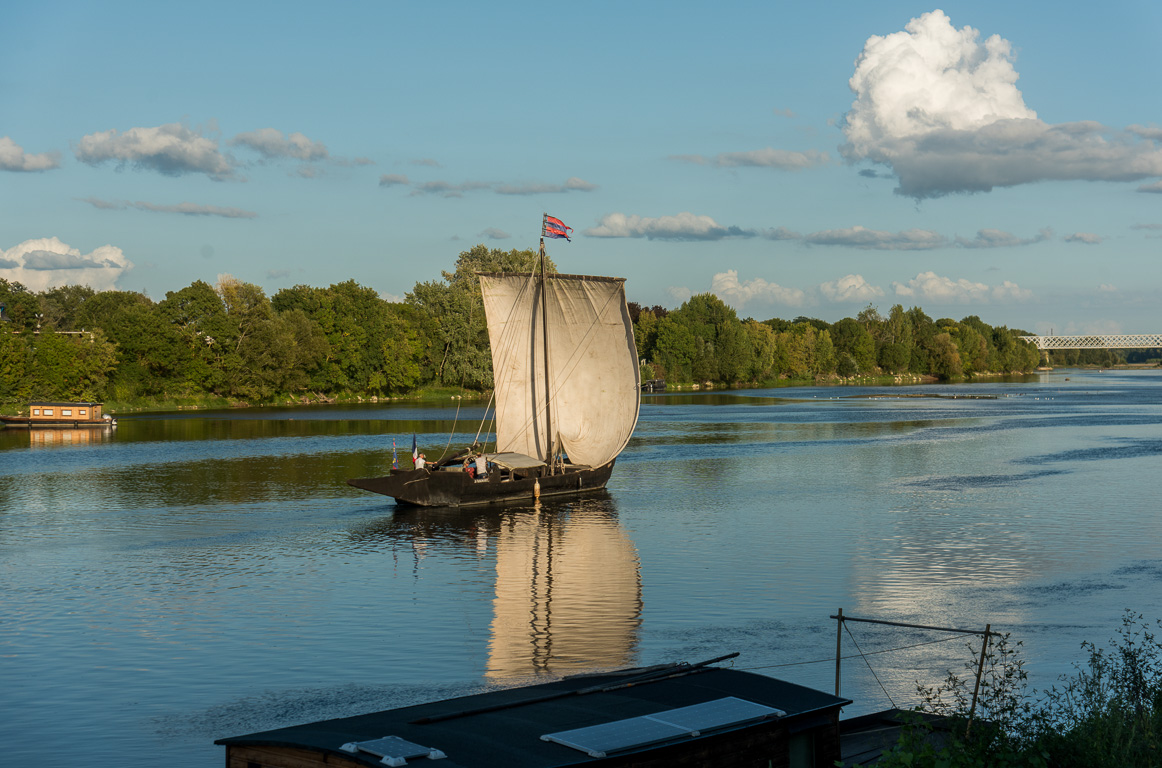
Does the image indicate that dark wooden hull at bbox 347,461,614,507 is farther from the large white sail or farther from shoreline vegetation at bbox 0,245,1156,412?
shoreline vegetation at bbox 0,245,1156,412

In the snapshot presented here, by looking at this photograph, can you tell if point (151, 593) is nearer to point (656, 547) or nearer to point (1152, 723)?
point (656, 547)

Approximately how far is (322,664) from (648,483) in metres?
33.8

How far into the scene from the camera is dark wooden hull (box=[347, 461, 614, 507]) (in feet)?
142

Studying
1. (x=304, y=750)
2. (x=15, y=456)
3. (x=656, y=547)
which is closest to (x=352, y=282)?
(x=15, y=456)

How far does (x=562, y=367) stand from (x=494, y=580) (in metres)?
23.1

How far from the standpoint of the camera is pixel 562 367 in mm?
51844

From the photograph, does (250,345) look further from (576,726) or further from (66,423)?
(576,726)

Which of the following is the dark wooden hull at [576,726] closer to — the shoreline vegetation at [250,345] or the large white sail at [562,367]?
the large white sail at [562,367]

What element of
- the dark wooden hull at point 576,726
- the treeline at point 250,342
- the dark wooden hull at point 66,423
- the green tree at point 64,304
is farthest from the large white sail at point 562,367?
the green tree at point 64,304

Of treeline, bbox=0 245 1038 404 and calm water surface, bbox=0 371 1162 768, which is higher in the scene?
treeline, bbox=0 245 1038 404

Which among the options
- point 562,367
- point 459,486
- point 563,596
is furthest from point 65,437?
point 563,596

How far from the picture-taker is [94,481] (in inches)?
2115

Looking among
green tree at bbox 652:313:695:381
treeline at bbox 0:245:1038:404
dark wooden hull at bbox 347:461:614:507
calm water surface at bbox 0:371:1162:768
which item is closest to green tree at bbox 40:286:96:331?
treeline at bbox 0:245:1038:404

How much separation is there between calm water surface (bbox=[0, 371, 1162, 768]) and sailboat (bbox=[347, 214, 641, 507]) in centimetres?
371
